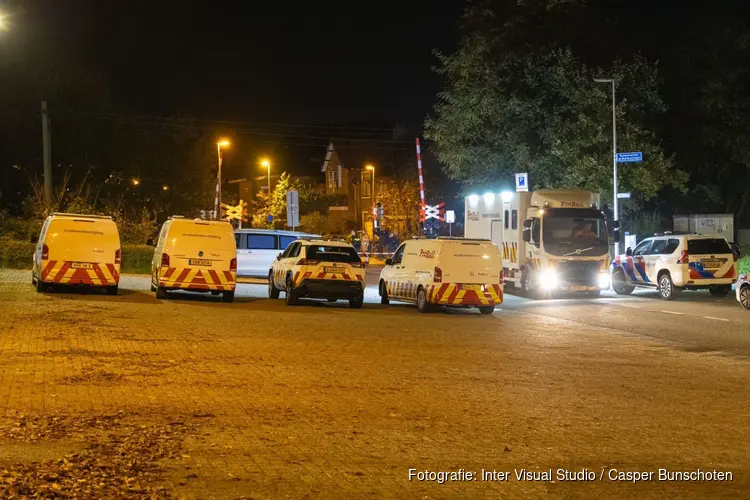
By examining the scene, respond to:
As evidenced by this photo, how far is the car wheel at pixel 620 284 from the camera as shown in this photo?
3059cm

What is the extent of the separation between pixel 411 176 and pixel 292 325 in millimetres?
53070

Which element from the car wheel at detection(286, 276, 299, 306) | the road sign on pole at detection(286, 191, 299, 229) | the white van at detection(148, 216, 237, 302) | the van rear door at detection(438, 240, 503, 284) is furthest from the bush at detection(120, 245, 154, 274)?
the van rear door at detection(438, 240, 503, 284)

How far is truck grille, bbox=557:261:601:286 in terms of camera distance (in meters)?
27.6

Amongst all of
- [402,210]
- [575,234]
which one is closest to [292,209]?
[575,234]

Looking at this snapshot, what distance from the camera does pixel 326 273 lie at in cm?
2323

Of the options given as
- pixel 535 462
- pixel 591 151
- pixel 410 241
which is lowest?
pixel 535 462

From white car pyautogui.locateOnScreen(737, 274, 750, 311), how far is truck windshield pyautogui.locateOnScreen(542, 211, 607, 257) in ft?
14.9

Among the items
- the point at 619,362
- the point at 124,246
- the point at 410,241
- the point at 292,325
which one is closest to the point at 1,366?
the point at 292,325

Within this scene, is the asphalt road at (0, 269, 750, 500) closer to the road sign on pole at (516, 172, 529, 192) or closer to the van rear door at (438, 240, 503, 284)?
the van rear door at (438, 240, 503, 284)

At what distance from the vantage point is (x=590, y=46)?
43125mm

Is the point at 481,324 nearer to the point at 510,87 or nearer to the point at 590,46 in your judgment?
the point at 510,87

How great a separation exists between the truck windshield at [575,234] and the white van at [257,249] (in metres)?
9.67

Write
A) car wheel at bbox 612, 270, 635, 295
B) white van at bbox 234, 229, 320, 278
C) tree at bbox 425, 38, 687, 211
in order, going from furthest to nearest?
1. tree at bbox 425, 38, 687, 211
2. white van at bbox 234, 229, 320, 278
3. car wheel at bbox 612, 270, 635, 295

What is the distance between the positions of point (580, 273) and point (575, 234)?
1180 millimetres
